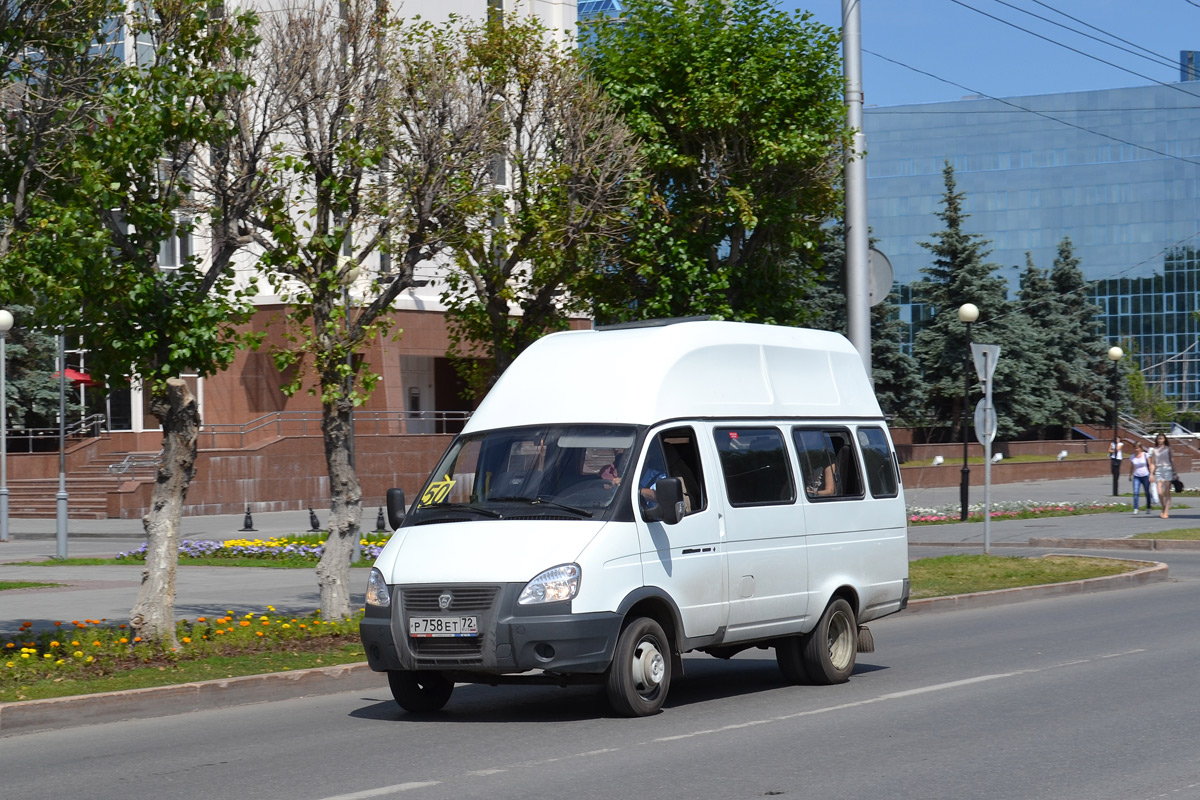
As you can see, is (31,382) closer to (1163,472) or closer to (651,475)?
(1163,472)

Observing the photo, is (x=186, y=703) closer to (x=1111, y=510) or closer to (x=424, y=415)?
(x=1111, y=510)

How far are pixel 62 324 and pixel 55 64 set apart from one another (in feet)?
6.79

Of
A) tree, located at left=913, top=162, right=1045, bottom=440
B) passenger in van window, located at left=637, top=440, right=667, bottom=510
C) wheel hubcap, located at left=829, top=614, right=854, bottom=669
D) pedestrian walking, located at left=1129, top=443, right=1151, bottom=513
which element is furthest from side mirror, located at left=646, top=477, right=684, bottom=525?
tree, located at left=913, top=162, right=1045, bottom=440

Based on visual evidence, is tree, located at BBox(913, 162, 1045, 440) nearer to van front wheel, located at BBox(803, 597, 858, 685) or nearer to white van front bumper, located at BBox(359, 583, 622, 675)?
van front wheel, located at BBox(803, 597, 858, 685)

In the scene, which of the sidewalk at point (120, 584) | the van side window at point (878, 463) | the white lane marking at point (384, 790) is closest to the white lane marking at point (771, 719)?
the white lane marking at point (384, 790)

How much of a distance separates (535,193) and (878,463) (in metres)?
5.35

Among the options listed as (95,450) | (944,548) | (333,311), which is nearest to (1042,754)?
(333,311)

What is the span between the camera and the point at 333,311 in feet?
44.5

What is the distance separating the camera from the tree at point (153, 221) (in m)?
11.6

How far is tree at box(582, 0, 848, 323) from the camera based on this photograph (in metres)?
19.1

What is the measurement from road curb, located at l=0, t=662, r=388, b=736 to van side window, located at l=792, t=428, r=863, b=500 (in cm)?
368

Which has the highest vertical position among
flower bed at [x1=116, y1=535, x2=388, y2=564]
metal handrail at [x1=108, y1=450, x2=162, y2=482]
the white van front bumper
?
metal handrail at [x1=108, y1=450, x2=162, y2=482]

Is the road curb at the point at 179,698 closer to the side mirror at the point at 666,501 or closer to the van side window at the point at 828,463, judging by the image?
the side mirror at the point at 666,501

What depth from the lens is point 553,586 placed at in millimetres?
9117
